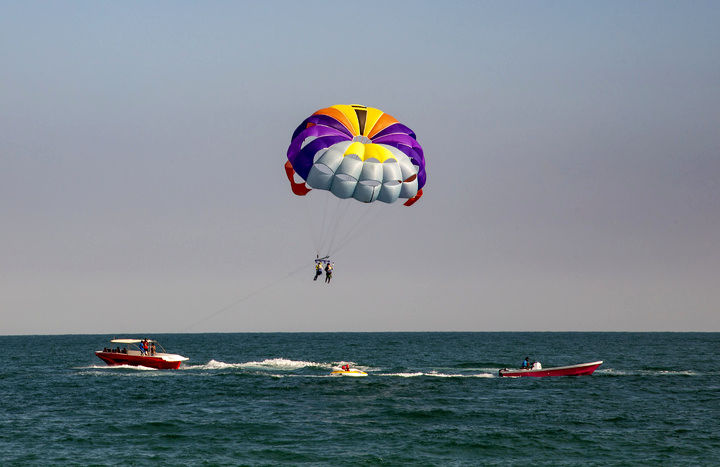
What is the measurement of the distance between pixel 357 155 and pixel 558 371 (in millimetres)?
36191

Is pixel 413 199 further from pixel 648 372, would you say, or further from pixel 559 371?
pixel 648 372

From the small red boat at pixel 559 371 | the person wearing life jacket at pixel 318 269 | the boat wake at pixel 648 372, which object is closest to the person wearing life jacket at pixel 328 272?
the person wearing life jacket at pixel 318 269

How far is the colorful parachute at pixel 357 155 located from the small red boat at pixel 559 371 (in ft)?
94.3

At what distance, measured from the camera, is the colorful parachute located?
1676 inches

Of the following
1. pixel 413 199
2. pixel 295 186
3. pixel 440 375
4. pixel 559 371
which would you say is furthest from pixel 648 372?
pixel 295 186

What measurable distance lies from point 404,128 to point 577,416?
20.5 meters

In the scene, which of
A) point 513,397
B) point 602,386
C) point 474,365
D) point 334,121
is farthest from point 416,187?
point 474,365

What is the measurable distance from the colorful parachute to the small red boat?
28751 millimetres

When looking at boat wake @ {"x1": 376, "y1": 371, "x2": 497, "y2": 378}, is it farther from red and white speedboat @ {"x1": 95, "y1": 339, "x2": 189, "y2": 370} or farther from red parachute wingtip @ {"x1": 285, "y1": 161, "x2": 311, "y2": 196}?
red parachute wingtip @ {"x1": 285, "y1": 161, "x2": 311, "y2": 196}

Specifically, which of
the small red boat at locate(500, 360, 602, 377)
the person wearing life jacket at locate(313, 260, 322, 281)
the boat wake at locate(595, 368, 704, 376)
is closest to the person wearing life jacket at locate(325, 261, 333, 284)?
the person wearing life jacket at locate(313, 260, 322, 281)

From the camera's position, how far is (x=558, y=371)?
68625mm

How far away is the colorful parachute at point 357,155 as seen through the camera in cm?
4256

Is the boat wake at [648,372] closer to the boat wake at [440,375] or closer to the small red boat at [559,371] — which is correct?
the small red boat at [559,371]

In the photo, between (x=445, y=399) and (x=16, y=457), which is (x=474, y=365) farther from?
(x=16, y=457)
